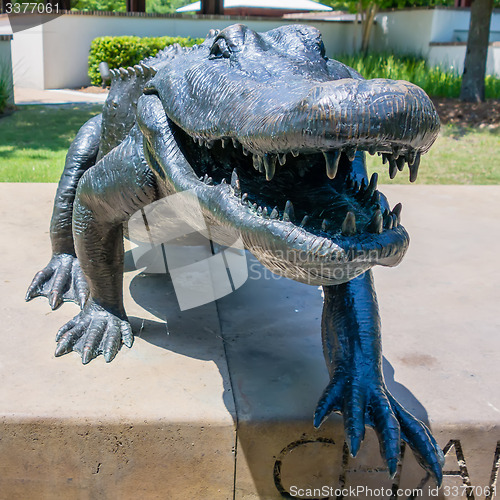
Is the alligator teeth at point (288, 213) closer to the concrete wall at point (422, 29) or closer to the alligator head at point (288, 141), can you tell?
the alligator head at point (288, 141)

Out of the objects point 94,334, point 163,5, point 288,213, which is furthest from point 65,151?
point 163,5

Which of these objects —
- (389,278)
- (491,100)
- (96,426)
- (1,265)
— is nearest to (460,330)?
(389,278)

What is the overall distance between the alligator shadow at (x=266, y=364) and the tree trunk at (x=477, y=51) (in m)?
10.2

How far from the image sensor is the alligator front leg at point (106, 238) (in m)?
2.68

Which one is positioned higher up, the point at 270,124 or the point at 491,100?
the point at 270,124

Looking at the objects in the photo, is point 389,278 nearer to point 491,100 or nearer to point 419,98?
point 419,98

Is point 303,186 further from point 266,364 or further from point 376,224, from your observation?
point 266,364

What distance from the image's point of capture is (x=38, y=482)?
7.50 ft

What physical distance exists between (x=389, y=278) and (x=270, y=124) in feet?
→ 7.66

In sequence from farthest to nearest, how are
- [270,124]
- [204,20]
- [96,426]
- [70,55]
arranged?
1. [204,20]
2. [70,55]
3. [96,426]
4. [270,124]

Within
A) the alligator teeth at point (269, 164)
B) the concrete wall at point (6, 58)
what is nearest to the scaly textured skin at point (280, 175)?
the alligator teeth at point (269, 164)

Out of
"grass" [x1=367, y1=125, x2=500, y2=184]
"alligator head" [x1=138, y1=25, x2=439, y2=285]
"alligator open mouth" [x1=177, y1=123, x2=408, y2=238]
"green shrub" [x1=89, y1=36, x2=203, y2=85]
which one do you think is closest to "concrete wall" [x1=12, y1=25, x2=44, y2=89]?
"green shrub" [x1=89, y1=36, x2=203, y2=85]

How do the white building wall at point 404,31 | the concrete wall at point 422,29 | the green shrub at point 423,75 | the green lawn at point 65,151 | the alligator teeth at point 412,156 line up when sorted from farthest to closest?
the white building wall at point 404,31
the concrete wall at point 422,29
the green shrub at point 423,75
the green lawn at point 65,151
the alligator teeth at point 412,156

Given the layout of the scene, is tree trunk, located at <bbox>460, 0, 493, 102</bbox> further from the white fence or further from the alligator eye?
the alligator eye
